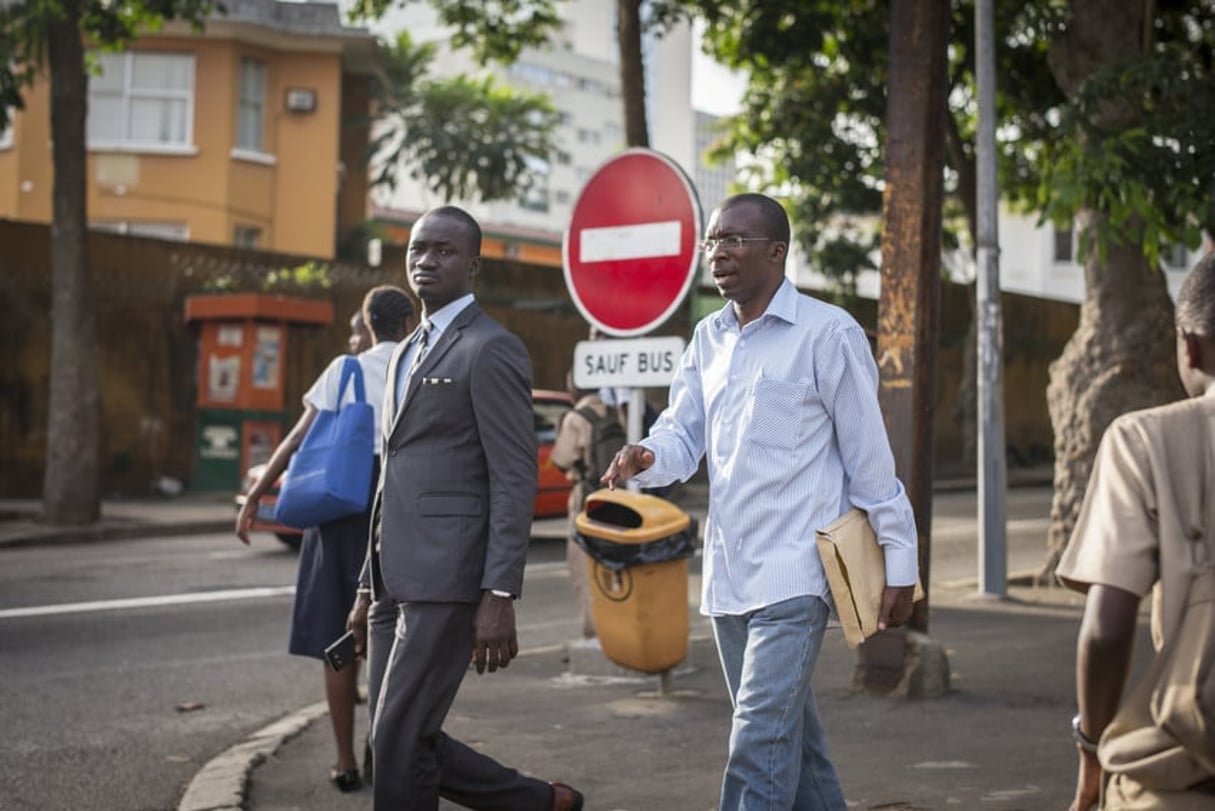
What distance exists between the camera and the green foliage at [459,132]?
42.0 m

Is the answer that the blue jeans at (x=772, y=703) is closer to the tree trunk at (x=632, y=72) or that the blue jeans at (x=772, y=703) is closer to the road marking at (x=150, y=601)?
the road marking at (x=150, y=601)

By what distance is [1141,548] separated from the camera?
2617mm

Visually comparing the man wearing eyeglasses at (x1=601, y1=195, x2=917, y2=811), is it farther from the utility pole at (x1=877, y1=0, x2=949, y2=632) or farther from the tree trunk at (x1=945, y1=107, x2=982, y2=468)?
the tree trunk at (x1=945, y1=107, x2=982, y2=468)

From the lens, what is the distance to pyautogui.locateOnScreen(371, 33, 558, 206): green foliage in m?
42.0

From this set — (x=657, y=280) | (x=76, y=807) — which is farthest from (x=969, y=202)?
(x=76, y=807)

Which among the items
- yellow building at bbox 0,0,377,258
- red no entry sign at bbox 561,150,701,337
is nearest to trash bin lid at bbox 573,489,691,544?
red no entry sign at bbox 561,150,701,337

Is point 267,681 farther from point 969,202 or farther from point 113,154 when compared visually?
point 113,154

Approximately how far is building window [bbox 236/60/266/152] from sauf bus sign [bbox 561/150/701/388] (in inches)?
959

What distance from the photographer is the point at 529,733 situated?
6.99 m

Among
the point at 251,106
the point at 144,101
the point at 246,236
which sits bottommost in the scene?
the point at 246,236

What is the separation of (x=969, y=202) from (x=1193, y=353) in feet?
71.2

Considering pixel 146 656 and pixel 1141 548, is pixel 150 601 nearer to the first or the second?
pixel 146 656

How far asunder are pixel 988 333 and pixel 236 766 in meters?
7.52

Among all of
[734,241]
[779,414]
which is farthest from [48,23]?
[779,414]
